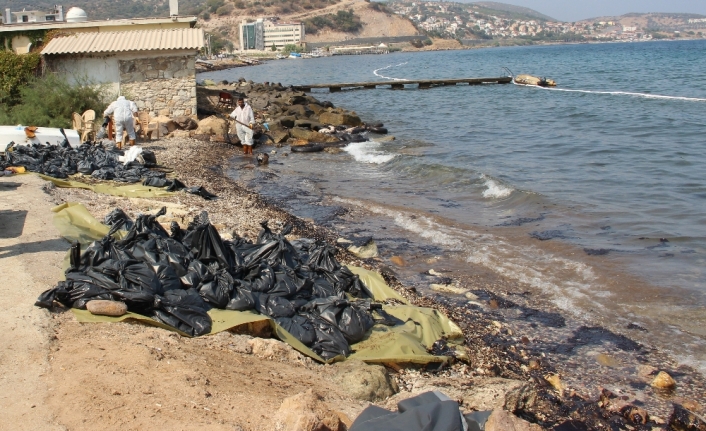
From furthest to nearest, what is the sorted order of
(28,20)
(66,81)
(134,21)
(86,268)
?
1. (28,20)
2. (134,21)
3. (66,81)
4. (86,268)

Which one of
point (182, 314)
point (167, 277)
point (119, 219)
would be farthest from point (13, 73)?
point (182, 314)

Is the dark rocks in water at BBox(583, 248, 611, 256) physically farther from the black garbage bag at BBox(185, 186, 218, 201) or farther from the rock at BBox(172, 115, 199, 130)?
the rock at BBox(172, 115, 199, 130)

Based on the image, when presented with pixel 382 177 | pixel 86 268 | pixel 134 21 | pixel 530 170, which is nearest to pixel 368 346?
pixel 86 268

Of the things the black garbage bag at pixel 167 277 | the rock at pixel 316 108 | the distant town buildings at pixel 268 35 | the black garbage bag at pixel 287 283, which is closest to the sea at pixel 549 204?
the black garbage bag at pixel 287 283

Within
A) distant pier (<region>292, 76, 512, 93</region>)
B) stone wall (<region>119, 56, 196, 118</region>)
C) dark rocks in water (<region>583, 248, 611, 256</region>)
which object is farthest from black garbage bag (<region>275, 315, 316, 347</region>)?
distant pier (<region>292, 76, 512, 93</region>)

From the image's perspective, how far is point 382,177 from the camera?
51.3 feet

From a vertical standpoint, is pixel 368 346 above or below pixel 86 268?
below

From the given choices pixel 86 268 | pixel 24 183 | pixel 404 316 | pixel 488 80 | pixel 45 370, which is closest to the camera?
pixel 45 370

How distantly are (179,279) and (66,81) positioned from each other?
47.5ft

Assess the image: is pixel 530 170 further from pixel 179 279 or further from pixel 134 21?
pixel 134 21

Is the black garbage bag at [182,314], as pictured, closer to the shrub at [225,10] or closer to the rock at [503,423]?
the rock at [503,423]

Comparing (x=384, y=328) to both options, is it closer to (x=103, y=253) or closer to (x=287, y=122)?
(x=103, y=253)

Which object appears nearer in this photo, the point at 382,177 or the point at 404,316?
the point at 404,316

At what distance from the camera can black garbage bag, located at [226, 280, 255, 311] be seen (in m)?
5.95
